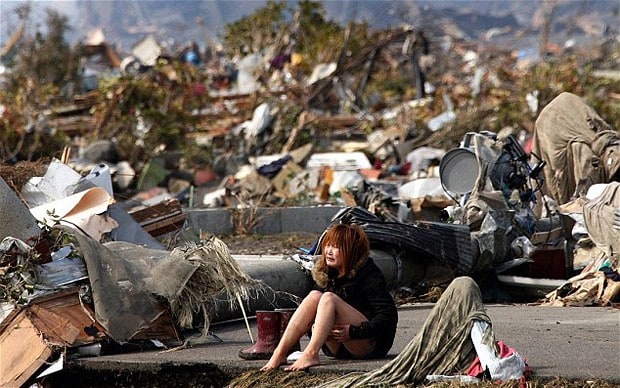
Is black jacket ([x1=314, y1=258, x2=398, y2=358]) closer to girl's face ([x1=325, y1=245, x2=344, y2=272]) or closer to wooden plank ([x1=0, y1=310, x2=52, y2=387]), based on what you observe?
girl's face ([x1=325, y1=245, x2=344, y2=272])

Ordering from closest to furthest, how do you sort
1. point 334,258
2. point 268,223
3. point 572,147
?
point 334,258, point 572,147, point 268,223

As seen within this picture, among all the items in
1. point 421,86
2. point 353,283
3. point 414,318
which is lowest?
point 414,318

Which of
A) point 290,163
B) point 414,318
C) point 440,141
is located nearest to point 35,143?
point 290,163

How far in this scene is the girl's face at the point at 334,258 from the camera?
622 centimetres

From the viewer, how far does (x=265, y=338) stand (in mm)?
6414

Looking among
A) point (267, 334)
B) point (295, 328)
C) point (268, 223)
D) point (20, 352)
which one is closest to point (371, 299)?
point (295, 328)

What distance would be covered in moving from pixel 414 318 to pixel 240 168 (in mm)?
10674

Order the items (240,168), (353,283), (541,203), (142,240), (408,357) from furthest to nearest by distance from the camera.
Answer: (240,168) → (541,203) → (142,240) → (353,283) → (408,357)

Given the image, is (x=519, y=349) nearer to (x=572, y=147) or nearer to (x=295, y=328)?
(x=295, y=328)

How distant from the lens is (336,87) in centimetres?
2473

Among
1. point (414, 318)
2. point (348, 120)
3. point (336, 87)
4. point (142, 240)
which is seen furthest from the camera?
point (336, 87)

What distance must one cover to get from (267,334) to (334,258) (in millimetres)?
588

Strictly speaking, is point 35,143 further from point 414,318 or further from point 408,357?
point 408,357

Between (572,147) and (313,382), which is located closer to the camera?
(313,382)
